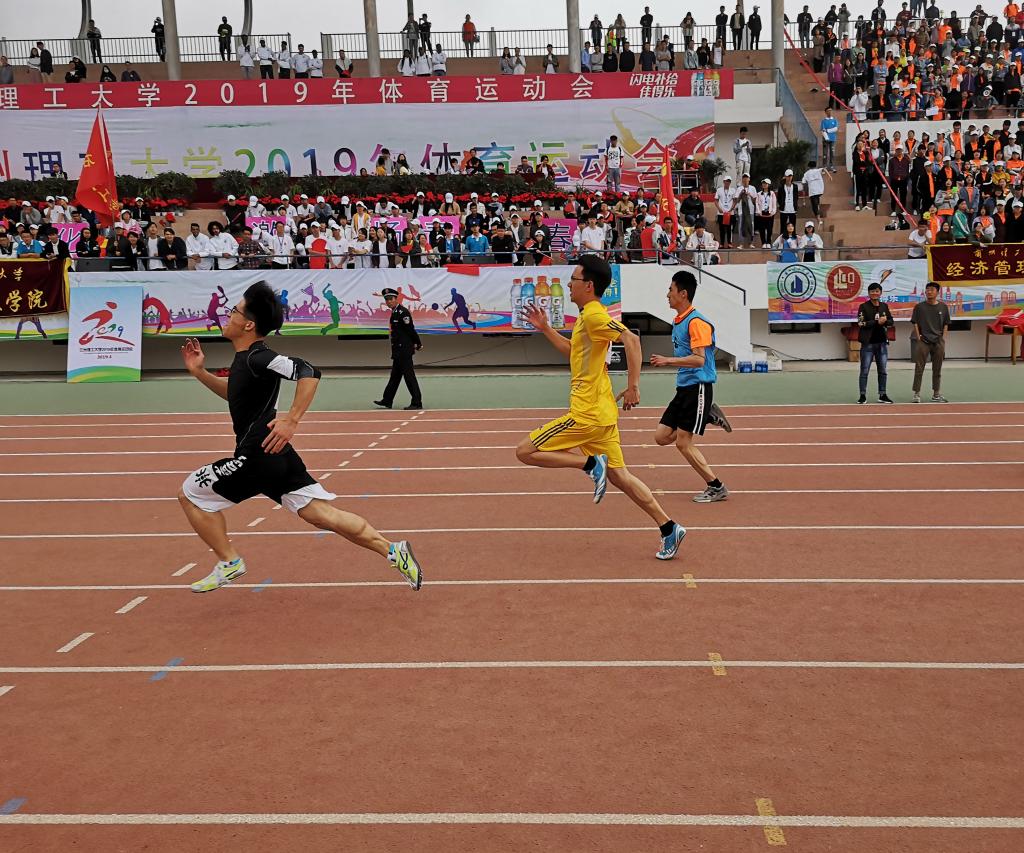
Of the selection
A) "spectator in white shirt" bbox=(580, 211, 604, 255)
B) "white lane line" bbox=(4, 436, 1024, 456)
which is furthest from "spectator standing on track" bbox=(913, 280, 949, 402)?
"spectator in white shirt" bbox=(580, 211, 604, 255)

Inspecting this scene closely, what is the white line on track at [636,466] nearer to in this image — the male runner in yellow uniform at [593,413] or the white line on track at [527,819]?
the male runner in yellow uniform at [593,413]

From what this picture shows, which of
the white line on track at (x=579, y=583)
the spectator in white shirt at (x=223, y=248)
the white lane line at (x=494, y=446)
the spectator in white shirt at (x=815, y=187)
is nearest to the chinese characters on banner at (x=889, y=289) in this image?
the spectator in white shirt at (x=815, y=187)

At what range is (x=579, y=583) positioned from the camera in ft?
Answer: 22.5

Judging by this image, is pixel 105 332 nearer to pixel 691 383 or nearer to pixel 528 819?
pixel 691 383

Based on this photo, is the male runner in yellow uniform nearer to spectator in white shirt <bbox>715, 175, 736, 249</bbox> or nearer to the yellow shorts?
the yellow shorts

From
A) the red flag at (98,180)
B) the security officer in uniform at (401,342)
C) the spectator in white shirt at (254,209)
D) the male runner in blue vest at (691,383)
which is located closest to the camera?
the male runner in blue vest at (691,383)

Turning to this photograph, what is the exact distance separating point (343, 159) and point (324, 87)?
84.1 inches

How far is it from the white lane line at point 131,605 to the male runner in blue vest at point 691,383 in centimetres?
455

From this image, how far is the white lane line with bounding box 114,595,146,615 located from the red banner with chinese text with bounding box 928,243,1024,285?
60.2 feet

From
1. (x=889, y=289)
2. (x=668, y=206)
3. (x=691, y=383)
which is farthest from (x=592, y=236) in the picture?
(x=691, y=383)

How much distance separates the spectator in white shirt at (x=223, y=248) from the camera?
21797mm

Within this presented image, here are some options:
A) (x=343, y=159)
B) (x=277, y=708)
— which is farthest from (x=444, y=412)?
(x=343, y=159)

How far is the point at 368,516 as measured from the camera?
9.26 m

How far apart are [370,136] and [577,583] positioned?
23.5 metres
